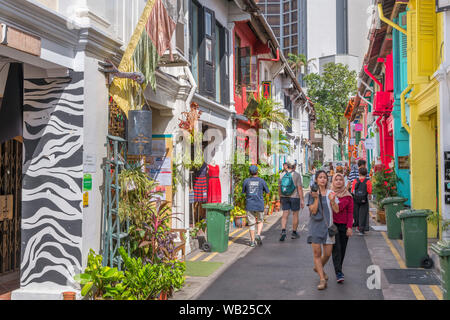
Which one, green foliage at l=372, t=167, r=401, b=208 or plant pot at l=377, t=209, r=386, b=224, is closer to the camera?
green foliage at l=372, t=167, r=401, b=208

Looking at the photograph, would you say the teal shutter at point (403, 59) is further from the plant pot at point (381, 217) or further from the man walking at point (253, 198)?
the man walking at point (253, 198)

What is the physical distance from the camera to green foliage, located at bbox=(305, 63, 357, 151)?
136 feet

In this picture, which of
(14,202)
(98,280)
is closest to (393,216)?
(98,280)

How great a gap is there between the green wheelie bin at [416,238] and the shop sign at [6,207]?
6.78m

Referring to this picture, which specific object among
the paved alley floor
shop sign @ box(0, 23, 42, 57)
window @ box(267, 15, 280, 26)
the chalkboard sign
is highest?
window @ box(267, 15, 280, 26)

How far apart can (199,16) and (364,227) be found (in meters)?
6.87

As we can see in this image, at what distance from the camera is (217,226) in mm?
10227

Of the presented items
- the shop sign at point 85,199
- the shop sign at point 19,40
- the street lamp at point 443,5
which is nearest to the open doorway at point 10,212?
the shop sign at point 19,40

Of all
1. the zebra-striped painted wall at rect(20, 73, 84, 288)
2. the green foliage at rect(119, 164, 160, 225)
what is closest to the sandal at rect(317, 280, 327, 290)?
the green foliage at rect(119, 164, 160, 225)

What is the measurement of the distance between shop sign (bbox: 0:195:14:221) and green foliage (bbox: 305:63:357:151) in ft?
118

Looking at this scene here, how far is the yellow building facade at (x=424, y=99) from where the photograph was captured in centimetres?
1012

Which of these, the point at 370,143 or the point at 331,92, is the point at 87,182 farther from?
the point at 331,92

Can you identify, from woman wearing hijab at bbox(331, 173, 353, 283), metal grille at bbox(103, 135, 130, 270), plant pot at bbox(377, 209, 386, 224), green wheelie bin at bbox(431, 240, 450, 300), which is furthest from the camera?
plant pot at bbox(377, 209, 386, 224)

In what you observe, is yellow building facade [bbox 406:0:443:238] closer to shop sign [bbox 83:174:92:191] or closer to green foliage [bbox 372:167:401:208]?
green foliage [bbox 372:167:401:208]
